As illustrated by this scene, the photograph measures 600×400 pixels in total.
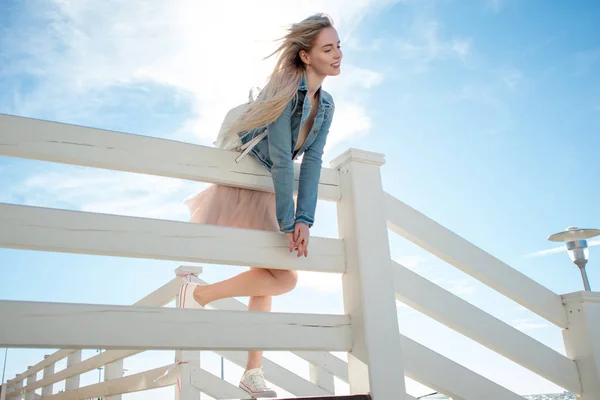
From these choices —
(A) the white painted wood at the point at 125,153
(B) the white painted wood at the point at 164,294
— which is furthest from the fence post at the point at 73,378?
(A) the white painted wood at the point at 125,153

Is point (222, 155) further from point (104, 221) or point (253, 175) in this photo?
point (104, 221)

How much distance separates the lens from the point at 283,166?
2.33m

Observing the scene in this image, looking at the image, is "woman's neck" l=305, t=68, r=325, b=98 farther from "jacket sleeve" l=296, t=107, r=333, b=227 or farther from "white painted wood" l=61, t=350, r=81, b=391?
"white painted wood" l=61, t=350, r=81, b=391

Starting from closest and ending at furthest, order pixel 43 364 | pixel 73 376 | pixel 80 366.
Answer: pixel 80 366
pixel 73 376
pixel 43 364

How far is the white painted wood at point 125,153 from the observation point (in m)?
2.02

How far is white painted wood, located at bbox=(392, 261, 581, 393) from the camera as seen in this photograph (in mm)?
2621

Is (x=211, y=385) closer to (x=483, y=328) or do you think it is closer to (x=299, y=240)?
(x=299, y=240)

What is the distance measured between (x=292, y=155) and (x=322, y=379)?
2526mm

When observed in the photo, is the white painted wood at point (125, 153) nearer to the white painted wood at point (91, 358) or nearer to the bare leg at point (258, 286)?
the bare leg at point (258, 286)

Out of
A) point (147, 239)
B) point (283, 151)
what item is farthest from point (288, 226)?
point (147, 239)

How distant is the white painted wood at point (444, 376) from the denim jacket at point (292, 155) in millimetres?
785

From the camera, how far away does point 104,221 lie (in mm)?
2018

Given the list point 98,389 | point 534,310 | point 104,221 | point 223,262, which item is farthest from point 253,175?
point 98,389

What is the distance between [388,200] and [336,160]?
33cm
